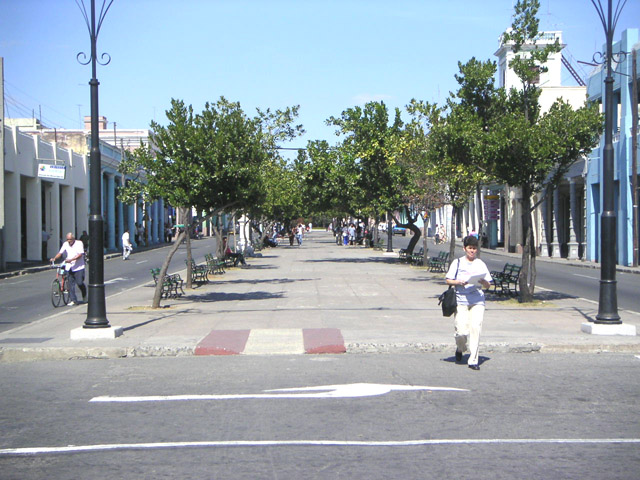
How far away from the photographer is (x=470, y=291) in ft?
32.8

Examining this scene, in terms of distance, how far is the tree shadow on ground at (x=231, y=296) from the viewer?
20491 millimetres

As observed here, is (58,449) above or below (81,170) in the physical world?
below

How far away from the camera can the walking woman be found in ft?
32.2

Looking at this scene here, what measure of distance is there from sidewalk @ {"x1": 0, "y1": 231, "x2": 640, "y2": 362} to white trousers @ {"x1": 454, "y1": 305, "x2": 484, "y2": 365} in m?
1.69

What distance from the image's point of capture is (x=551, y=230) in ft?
155

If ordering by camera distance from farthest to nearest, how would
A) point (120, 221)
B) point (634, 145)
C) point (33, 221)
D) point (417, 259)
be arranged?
point (120, 221) < point (33, 221) < point (417, 259) < point (634, 145)

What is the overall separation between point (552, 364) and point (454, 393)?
2.67m

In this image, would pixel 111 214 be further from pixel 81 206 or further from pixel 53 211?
pixel 53 211

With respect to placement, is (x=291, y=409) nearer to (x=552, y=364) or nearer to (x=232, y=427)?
(x=232, y=427)

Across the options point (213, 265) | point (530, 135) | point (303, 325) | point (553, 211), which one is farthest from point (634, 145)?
point (303, 325)

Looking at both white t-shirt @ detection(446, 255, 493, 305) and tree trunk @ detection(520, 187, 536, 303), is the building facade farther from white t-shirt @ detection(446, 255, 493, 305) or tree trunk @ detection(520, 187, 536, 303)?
white t-shirt @ detection(446, 255, 493, 305)

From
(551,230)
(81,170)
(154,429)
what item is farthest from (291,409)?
(81,170)

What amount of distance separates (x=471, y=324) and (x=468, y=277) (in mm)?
657

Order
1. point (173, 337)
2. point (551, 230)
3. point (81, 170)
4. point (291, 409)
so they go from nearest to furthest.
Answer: point (291, 409), point (173, 337), point (551, 230), point (81, 170)
